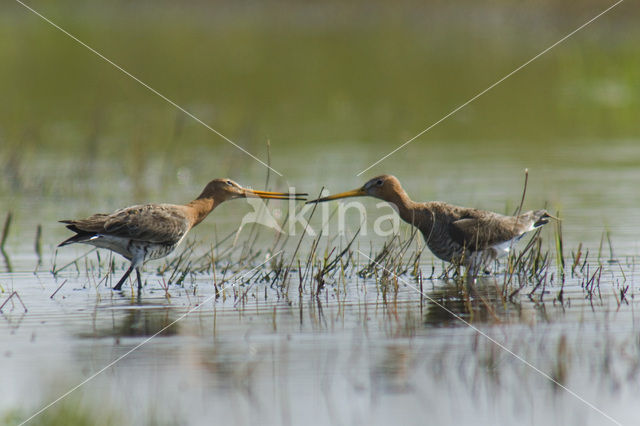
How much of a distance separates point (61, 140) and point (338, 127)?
5053mm

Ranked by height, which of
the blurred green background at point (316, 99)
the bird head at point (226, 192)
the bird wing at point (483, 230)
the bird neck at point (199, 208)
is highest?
the blurred green background at point (316, 99)

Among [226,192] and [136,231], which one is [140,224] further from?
[226,192]

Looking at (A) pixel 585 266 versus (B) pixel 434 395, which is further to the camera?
(A) pixel 585 266

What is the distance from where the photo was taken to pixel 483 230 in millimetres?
10039

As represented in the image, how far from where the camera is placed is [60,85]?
26594 mm

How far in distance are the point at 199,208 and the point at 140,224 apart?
1.03 m

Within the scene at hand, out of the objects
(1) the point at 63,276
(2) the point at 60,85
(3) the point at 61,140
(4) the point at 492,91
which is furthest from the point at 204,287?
(2) the point at 60,85

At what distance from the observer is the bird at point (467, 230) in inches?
394

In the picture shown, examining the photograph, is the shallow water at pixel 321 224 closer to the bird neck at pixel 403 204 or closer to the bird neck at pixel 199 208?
the bird neck at pixel 199 208

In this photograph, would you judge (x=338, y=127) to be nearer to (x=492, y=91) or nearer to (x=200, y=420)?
(x=492, y=91)

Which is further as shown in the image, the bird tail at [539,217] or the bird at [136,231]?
the bird tail at [539,217]

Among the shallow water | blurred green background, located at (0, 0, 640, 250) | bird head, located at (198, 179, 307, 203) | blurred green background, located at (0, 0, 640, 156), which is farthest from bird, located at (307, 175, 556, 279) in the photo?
blurred green background, located at (0, 0, 640, 156)

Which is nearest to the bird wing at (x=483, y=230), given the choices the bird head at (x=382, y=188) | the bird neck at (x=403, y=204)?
the bird neck at (x=403, y=204)

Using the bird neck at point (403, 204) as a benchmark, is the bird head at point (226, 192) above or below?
above
